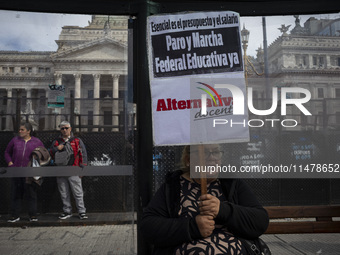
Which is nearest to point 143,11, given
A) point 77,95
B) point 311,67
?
point 77,95

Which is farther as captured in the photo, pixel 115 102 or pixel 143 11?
pixel 115 102

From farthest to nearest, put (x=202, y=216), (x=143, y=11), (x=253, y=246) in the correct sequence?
(x=143, y=11) < (x=253, y=246) < (x=202, y=216)

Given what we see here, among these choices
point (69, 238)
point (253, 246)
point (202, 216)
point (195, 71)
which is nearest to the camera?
point (202, 216)

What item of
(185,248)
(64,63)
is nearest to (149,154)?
(185,248)

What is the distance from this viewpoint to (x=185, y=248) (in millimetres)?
2254

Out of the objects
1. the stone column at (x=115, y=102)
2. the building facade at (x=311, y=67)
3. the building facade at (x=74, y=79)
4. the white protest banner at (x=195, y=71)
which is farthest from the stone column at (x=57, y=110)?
the building facade at (x=311, y=67)

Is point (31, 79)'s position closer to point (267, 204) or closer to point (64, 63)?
point (64, 63)

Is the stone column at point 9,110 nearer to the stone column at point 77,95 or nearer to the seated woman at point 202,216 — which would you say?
the stone column at point 77,95

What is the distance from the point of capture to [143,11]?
3053 mm

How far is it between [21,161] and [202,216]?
2.02m

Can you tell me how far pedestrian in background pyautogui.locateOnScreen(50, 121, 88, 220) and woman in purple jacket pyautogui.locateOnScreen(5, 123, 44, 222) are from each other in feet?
0.66

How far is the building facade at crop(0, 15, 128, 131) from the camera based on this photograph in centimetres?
346

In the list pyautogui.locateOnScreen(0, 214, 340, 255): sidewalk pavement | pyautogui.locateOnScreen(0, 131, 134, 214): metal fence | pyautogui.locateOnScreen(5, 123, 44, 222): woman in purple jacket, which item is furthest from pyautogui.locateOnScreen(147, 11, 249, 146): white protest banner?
pyautogui.locateOnScreen(5, 123, 44, 222): woman in purple jacket

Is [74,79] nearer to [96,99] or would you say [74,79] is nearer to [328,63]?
[96,99]
